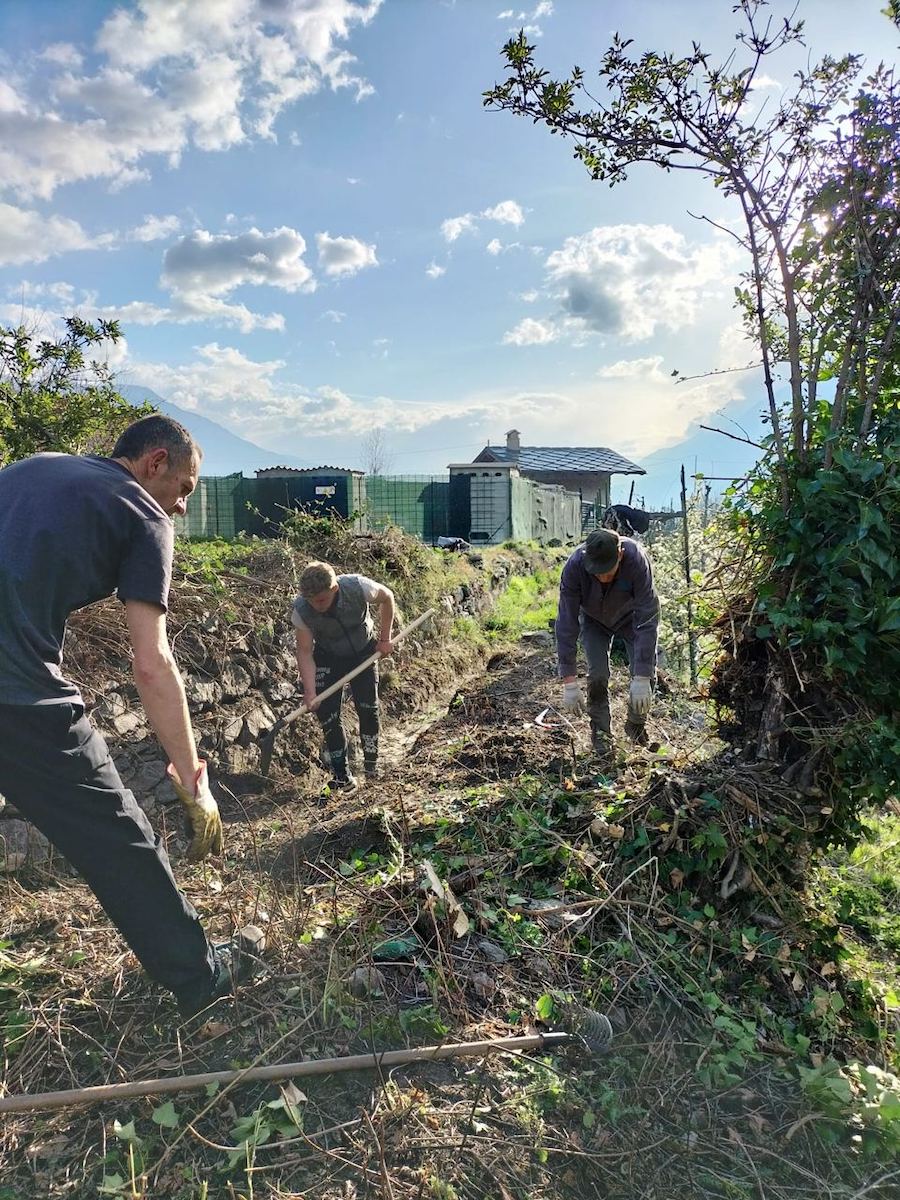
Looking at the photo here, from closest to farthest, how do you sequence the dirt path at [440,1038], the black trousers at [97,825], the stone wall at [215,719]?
the dirt path at [440,1038] → the black trousers at [97,825] → the stone wall at [215,719]

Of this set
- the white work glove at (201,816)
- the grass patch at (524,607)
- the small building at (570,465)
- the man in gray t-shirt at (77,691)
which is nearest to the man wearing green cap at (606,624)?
the white work glove at (201,816)

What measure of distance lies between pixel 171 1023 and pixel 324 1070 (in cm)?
61

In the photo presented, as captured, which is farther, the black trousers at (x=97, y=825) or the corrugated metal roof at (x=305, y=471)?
the corrugated metal roof at (x=305, y=471)

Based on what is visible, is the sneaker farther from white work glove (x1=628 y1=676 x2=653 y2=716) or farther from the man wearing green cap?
white work glove (x1=628 y1=676 x2=653 y2=716)

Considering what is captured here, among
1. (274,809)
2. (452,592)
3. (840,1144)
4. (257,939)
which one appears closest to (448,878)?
(257,939)

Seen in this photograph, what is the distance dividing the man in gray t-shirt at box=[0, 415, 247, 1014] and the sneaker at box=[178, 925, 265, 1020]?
0.09 ft

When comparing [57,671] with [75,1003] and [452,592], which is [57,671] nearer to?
[75,1003]

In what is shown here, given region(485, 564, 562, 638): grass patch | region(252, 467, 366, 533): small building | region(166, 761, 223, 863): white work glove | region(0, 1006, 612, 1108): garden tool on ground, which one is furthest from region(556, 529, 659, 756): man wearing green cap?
region(252, 467, 366, 533): small building

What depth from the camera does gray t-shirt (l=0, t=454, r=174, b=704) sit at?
7.08ft

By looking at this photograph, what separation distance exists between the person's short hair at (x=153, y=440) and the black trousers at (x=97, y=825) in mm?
865

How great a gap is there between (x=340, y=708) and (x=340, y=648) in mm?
517

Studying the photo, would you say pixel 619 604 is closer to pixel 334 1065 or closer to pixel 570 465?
pixel 334 1065

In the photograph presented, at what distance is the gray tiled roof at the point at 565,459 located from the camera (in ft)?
109

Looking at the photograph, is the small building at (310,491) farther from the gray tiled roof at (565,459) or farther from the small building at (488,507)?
the gray tiled roof at (565,459)
